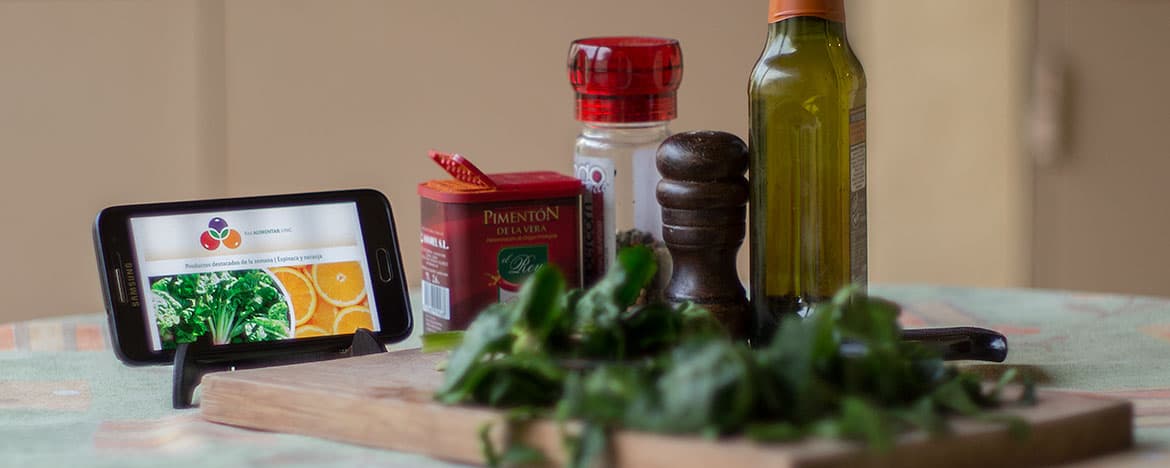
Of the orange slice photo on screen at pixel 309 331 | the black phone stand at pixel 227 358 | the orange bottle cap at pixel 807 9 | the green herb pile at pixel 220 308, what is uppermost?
the orange bottle cap at pixel 807 9

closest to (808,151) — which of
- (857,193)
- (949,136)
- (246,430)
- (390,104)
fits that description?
(857,193)

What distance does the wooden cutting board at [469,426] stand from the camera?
2.10 ft

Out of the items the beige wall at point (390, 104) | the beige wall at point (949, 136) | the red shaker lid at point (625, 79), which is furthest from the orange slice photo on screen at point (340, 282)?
the beige wall at point (949, 136)

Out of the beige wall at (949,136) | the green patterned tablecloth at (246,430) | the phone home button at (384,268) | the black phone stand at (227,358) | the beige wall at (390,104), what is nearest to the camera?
the green patterned tablecloth at (246,430)

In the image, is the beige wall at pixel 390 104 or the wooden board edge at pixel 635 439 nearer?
the wooden board edge at pixel 635 439

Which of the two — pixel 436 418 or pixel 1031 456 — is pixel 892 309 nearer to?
pixel 1031 456

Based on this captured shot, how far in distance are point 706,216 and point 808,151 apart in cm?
9

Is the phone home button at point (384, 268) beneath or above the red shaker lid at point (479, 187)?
beneath

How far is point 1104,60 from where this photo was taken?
2818 mm

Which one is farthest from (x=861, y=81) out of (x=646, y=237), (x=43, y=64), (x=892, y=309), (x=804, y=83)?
(x=43, y=64)

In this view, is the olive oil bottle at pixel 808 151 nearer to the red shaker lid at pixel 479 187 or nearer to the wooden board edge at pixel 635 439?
the red shaker lid at pixel 479 187

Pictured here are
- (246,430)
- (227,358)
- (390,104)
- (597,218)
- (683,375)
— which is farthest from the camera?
(390,104)

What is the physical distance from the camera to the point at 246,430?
2.80ft

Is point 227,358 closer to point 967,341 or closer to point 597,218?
point 597,218
